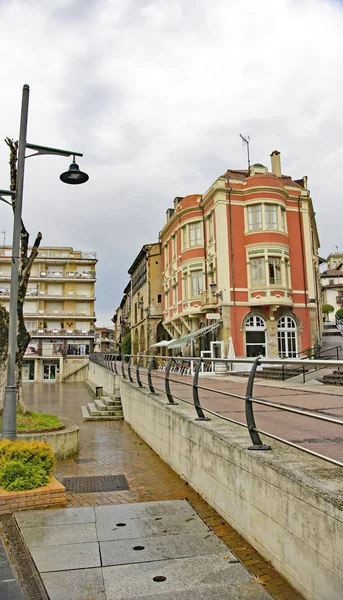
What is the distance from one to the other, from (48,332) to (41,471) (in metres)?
48.7

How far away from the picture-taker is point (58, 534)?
451cm

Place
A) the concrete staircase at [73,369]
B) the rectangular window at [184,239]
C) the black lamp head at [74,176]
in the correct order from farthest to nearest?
the concrete staircase at [73,369] < the rectangular window at [184,239] < the black lamp head at [74,176]

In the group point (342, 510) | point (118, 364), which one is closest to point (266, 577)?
point (342, 510)

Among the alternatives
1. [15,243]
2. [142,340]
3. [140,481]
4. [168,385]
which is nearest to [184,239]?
[142,340]

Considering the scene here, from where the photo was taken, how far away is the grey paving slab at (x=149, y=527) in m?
4.50

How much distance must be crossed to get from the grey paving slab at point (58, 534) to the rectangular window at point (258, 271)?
911 inches

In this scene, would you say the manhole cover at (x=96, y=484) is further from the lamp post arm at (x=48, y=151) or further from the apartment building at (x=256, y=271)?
the apartment building at (x=256, y=271)

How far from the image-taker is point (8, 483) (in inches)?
213

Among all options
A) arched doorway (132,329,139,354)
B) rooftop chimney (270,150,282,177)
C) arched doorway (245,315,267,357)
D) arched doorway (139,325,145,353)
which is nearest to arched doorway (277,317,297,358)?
arched doorway (245,315,267,357)

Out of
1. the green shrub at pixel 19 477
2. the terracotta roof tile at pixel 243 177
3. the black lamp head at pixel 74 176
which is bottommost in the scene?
the green shrub at pixel 19 477

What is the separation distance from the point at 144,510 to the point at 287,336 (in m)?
23.1

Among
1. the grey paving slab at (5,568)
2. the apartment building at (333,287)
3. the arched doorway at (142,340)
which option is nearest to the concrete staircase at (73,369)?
the arched doorway at (142,340)

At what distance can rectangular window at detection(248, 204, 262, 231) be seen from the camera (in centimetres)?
2728

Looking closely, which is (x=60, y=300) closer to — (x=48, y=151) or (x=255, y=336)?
(x=255, y=336)
